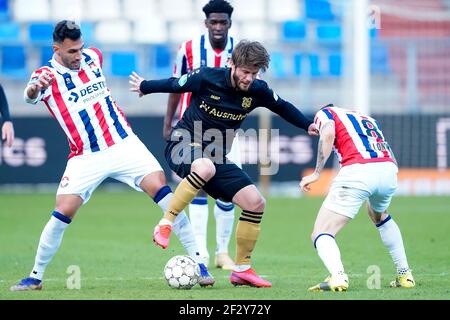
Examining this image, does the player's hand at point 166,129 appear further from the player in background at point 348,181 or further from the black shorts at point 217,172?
the player in background at point 348,181

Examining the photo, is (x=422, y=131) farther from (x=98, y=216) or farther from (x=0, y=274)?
(x=0, y=274)

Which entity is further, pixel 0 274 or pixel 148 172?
pixel 0 274

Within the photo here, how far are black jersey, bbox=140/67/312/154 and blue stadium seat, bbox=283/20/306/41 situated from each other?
47.3 ft

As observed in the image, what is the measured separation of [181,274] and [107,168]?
1092 mm

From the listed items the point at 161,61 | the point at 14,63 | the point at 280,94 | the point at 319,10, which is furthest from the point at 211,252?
the point at 319,10

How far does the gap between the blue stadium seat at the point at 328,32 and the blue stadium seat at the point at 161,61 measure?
3.51 meters

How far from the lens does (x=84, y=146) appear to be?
830cm

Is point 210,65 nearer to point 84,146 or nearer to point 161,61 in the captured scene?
point 84,146

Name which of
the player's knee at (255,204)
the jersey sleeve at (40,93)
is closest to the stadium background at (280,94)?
the player's knee at (255,204)

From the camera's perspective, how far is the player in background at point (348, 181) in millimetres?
7871

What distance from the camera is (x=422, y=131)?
20047 mm

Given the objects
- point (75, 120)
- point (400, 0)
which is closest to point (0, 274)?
point (75, 120)
